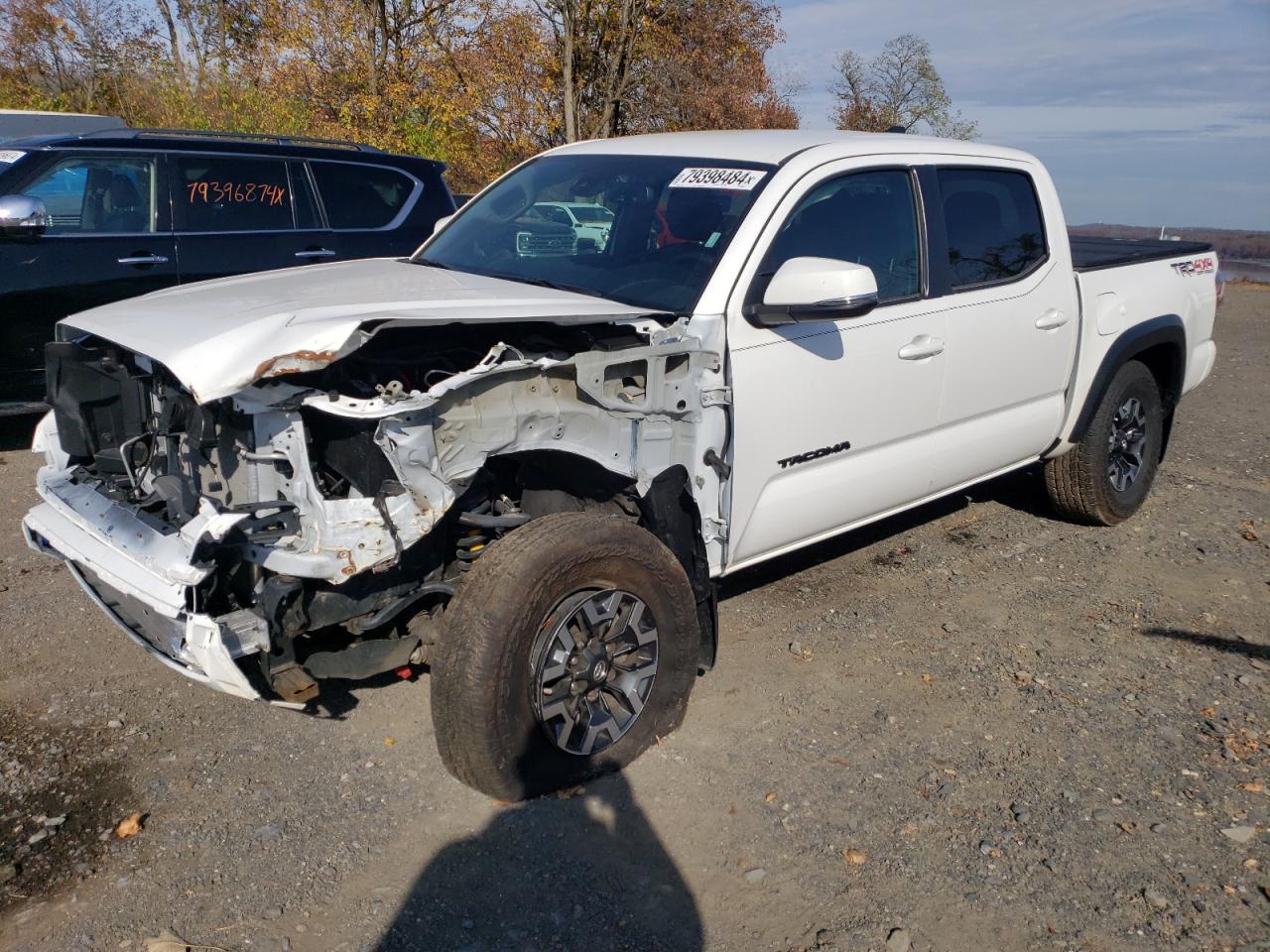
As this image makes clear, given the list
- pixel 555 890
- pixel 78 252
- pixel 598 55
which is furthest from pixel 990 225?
pixel 598 55

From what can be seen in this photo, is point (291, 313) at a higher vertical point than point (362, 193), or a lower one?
lower

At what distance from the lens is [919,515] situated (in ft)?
19.7

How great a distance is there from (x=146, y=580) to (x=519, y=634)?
1.02 m

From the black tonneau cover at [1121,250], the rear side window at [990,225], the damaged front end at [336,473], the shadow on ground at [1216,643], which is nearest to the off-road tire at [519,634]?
the damaged front end at [336,473]

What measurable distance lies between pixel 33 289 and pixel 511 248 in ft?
12.3

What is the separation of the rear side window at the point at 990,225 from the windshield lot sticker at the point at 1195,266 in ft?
4.12

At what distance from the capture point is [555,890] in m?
2.87

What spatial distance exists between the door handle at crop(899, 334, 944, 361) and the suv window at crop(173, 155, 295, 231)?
489cm

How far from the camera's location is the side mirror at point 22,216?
5871mm

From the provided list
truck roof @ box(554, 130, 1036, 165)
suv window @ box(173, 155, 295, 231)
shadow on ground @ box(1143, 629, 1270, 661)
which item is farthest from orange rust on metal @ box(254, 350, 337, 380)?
suv window @ box(173, 155, 295, 231)

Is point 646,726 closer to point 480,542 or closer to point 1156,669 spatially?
point 480,542

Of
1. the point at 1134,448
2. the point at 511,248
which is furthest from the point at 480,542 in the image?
the point at 1134,448

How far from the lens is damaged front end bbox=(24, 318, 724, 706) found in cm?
279

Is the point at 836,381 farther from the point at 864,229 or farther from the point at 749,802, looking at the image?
the point at 749,802
